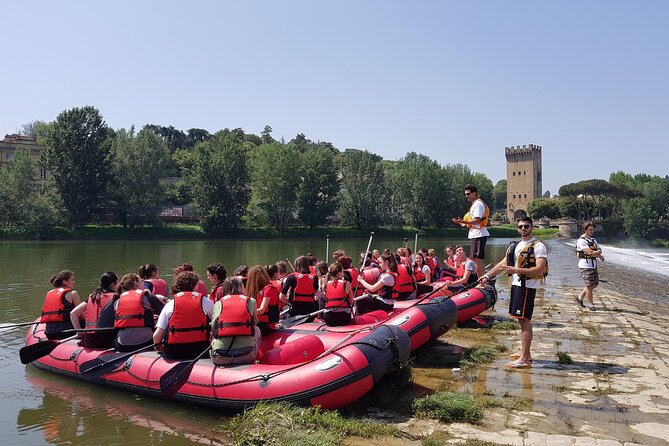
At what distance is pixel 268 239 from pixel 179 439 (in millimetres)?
49461

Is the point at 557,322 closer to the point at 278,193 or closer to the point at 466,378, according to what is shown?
the point at 466,378

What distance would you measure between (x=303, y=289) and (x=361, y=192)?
2115 inches

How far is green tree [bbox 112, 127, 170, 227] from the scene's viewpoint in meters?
51.2

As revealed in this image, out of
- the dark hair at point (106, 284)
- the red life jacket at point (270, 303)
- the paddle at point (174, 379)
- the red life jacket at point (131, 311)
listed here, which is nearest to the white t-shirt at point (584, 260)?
the red life jacket at point (270, 303)

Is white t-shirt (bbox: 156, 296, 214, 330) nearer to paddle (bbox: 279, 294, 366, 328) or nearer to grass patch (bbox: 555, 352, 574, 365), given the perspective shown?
paddle (bbox: 279, 294, 366, 328)

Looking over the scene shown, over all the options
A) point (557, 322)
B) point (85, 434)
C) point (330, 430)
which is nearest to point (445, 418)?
point (330, 430)

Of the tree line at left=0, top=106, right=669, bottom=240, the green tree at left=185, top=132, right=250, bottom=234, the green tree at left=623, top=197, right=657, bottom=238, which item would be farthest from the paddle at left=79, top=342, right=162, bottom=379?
the green tree at left=623, top=197, right=657, bottom=238

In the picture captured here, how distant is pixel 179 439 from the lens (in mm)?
5480

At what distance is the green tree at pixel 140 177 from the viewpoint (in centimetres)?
5122

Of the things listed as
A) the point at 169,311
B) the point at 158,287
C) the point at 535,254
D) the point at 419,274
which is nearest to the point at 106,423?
the point at 169,311

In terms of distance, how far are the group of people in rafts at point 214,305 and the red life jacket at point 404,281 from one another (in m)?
0.02

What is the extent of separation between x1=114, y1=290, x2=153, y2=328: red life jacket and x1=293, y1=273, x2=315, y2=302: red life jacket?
2474 mm

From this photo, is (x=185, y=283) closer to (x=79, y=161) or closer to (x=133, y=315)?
(x=133, y=315)

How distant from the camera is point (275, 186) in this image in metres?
57.4
